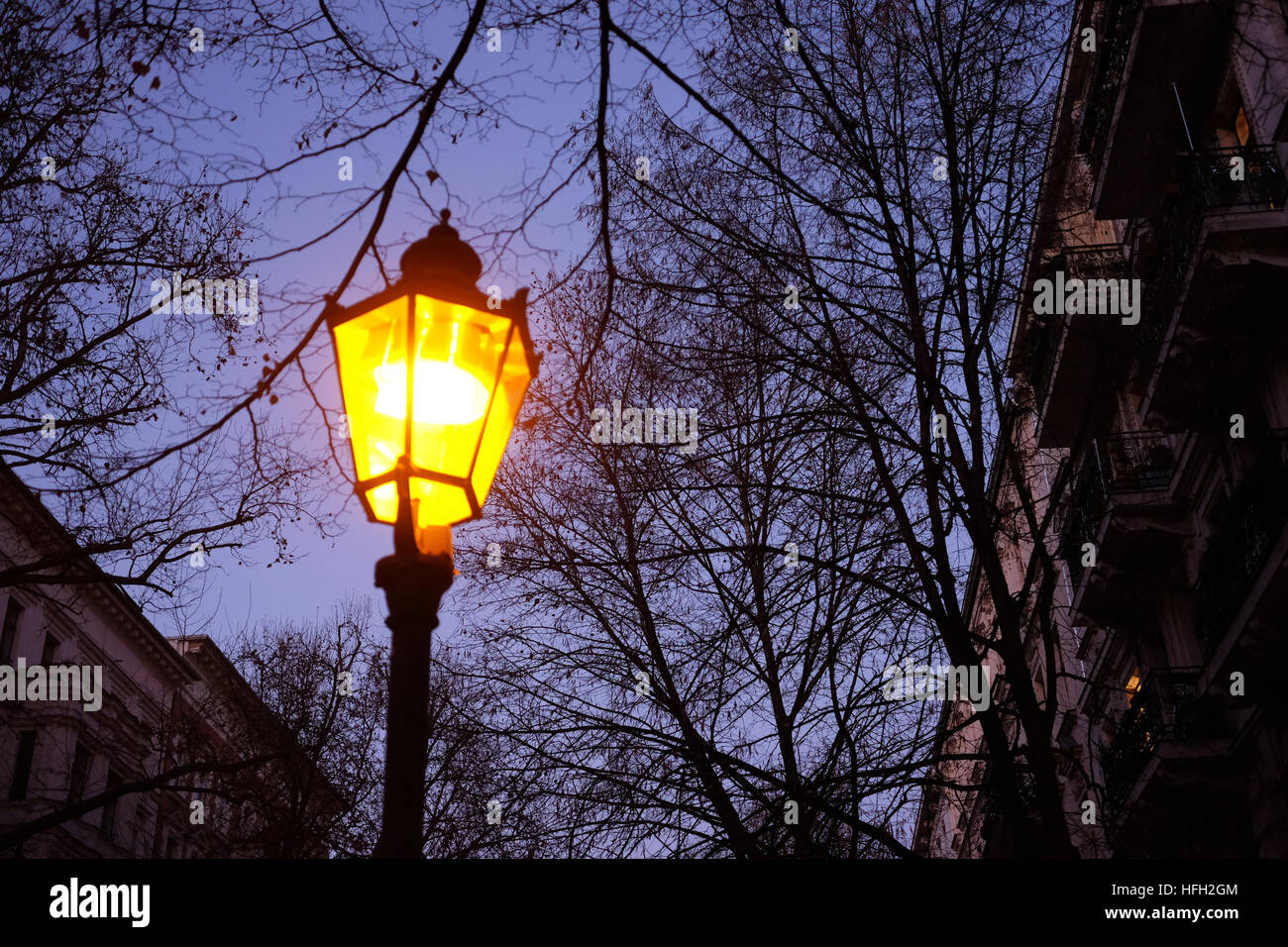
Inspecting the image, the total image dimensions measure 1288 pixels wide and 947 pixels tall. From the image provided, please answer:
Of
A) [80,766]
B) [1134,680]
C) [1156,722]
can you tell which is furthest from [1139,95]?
[80,766]

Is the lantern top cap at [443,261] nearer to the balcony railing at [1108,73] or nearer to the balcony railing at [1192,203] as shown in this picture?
the balcony railing at [1192,203]

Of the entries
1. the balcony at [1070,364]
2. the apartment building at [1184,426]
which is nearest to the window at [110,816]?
the apartment building at [1184,426]

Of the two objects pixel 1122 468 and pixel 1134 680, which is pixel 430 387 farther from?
pixel 1134 680

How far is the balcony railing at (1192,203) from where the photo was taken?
13.6 meters

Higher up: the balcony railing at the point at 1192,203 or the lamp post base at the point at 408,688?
the balcony railing at the point at 1192,203

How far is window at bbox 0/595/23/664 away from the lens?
86.8 feet

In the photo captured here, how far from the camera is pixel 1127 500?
17234 millimetres

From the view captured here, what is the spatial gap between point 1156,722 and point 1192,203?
7.28m

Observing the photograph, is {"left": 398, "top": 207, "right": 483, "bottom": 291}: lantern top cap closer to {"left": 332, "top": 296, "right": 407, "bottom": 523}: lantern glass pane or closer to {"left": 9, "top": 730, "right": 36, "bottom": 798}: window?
{"left": 332, "top": 296, "right": 407, "bottom": 523}: lantern glass pane

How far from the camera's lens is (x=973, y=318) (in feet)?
30.1

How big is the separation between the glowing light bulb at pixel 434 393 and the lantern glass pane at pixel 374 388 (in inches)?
0.5

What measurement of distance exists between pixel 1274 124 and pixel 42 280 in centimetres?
1411

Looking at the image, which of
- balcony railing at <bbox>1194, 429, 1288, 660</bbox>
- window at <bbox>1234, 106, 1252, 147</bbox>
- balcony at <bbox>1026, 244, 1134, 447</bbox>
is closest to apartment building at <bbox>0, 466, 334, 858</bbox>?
balcony at <bbox>1026, 244, 1134, 447</bbox>
